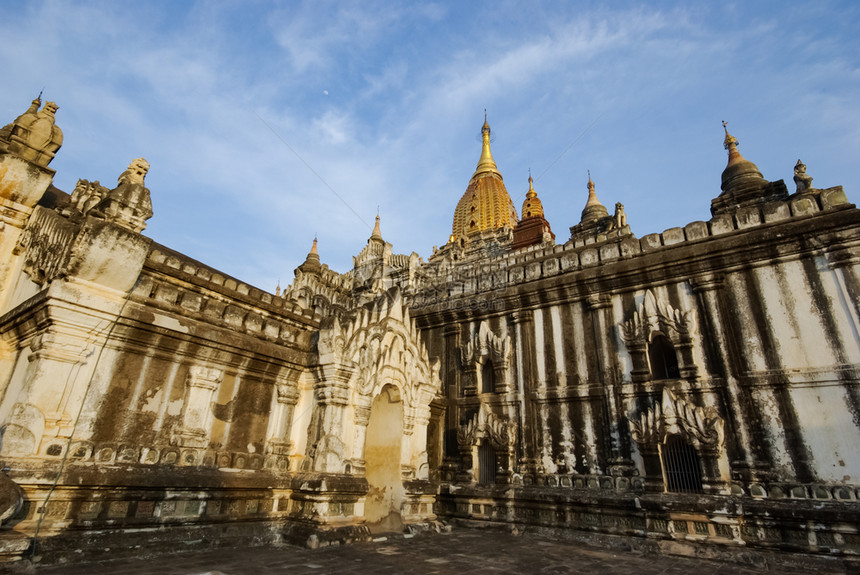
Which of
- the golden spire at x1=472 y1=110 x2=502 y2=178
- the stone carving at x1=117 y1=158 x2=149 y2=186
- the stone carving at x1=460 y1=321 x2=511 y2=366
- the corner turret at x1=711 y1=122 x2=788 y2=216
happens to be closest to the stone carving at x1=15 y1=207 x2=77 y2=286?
the stone carving at x1=117 y1=158 x2=149 y2=186

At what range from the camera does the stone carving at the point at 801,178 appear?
18.6 m

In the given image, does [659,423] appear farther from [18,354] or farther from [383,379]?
[18,354]

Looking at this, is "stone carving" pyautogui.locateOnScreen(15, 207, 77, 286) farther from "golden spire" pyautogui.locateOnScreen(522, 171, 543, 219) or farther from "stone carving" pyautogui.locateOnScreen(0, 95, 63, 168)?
"golden spire" pyautogui.locateOnScreen(522, 171, 543, 219)

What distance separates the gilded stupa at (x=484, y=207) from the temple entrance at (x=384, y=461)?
4335cm

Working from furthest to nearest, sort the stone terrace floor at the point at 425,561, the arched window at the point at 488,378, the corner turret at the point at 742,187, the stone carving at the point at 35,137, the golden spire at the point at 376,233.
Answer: the golden spire at the point at 376,233 < the corner turret at the point at 742,187 < the arched window at the point at 488,378 < the stone carving at the point at 35,137 < the stone terrace floor at the point at 425,561

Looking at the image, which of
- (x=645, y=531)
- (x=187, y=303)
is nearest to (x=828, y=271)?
(x=645, y=531)

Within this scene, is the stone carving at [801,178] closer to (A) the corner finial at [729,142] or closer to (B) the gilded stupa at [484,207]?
(A) the corner finial at [729,142]

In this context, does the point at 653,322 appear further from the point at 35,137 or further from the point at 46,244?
the point at 35,137

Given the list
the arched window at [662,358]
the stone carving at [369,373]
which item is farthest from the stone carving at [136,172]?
the arched window at [662,358]

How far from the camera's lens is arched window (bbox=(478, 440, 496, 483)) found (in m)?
15.0

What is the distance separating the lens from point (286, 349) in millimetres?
11016

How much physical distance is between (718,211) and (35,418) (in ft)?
103

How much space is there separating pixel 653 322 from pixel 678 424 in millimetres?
2914

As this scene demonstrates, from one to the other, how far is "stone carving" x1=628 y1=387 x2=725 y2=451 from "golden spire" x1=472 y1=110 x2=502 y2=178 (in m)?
59.5
